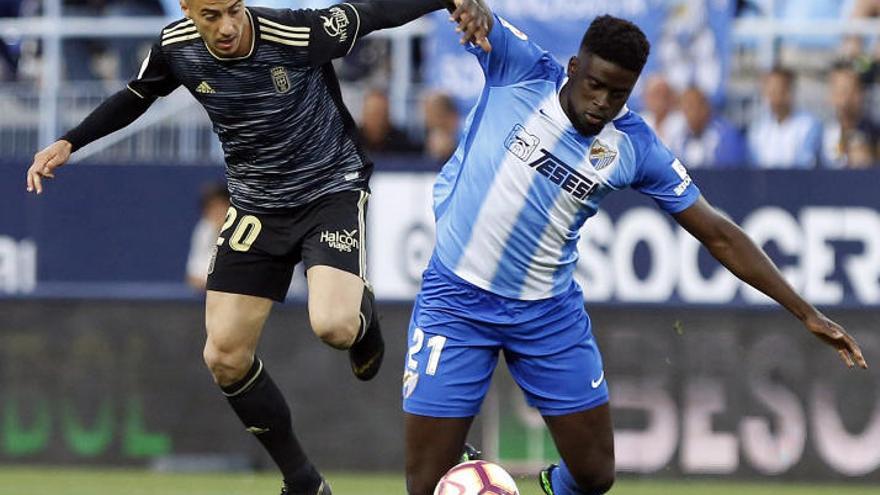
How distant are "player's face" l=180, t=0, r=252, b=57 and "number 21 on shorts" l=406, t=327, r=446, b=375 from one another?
1.55 m

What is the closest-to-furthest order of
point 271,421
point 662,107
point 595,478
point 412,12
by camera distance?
point 595,478, point 412,12, point 271,421, point 662,107

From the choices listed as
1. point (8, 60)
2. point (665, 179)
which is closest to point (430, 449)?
point (665, 179)

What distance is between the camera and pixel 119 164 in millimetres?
14352

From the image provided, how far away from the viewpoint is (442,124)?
1384cm

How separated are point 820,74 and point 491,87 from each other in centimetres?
767

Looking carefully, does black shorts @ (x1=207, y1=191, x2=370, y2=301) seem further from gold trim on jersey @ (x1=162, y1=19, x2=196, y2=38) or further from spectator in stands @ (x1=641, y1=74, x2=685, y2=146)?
spectator in stands @ (x1=641, y1=74, x2=685, y2=146)

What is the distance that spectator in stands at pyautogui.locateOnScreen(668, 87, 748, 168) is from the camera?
551 inches

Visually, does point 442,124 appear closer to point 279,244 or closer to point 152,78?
point 279,244

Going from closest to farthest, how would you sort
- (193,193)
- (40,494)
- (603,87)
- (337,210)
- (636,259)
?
(603,87), (337,210), (40,494), (636,259), (193,193)

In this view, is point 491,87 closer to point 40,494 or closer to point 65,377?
point 40,494

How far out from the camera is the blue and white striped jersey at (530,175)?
25.1 feet

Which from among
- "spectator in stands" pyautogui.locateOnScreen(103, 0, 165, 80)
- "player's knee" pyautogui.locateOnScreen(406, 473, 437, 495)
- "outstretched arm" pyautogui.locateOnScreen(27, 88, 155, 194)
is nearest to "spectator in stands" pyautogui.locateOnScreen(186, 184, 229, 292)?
→ "spectator in stands" pyautogui.locateOnScreen(103, 0, 165, 80)

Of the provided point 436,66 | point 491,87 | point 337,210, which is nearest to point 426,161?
point 436,66

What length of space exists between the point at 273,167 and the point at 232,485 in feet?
12.3
